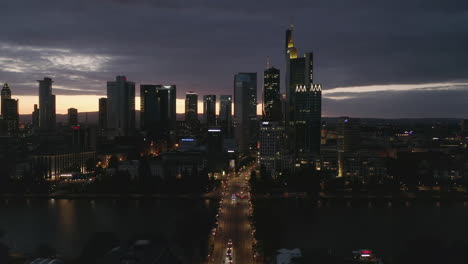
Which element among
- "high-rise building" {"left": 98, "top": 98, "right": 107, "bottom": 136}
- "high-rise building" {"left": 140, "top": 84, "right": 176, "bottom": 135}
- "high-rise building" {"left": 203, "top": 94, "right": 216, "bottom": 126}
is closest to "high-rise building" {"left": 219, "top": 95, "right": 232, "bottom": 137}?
"high-rise building" {"left": 203, "top": 94, "right": 216, "bottom": 126}

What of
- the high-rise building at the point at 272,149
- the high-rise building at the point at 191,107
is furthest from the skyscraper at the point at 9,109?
the high-rise building at the point at 272,149

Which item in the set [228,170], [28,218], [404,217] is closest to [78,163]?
[228,170]

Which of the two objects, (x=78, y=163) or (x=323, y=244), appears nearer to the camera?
(x=323, y=244)

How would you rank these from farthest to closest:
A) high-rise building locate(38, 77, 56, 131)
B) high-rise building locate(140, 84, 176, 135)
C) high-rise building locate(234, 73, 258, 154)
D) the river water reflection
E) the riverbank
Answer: high-rise building locate(38, 77, 56, 131)
high-rise building locate(140, 84, 176, 135)
high-rise building locate(234, 73, 258, 154)
the riverbank
the river water reflection

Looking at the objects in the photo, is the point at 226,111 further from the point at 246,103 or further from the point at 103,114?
the point at 103,114

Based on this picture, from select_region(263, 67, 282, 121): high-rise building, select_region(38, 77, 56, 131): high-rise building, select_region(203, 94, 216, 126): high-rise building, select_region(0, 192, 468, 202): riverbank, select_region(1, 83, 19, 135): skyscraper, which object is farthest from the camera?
select_region(203, 94, 216, 126): high-rise building

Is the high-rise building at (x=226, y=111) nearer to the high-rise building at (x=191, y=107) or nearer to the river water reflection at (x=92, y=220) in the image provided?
the high-rise building at (x=191, y=107)

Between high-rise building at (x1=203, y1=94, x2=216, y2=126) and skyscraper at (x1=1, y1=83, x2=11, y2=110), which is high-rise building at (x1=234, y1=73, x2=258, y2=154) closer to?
high-rise building at (x1=203, y1=94, x2=216, y2=126)

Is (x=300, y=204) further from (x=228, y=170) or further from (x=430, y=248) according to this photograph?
(x=228, y=170)
